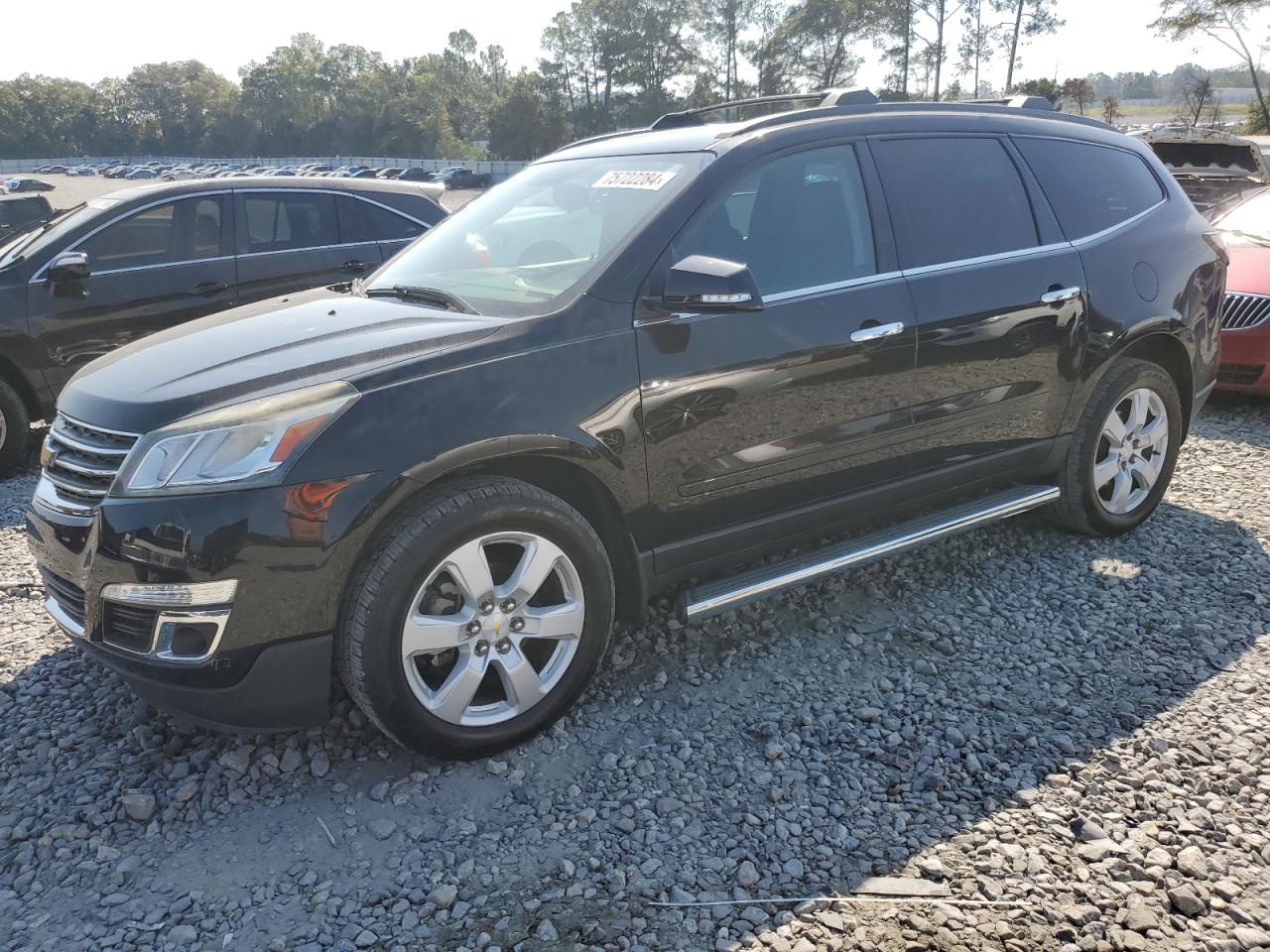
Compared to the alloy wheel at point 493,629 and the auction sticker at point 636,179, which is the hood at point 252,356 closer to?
the alloy wheel at point 493,629

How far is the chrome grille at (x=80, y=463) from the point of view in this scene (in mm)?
2676

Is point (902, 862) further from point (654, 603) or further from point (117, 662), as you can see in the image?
point (117, 662)

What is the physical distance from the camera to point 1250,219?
25.2ft

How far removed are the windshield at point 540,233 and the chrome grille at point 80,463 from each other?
1158mm

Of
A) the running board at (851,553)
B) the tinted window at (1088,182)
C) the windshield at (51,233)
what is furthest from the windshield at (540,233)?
the windshield at (51,233)

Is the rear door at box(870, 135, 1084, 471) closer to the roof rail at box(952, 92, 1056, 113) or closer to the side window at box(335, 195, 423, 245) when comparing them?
the roof rail at box(952, 92, 1056, 113)

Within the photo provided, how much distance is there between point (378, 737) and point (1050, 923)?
199cm

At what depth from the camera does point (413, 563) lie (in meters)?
2.62

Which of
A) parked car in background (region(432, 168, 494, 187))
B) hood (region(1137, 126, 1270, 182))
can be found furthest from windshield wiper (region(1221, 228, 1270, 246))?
parked car in background (region(432, 168, 494, 187))

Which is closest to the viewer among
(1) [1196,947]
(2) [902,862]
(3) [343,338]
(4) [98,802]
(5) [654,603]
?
(1) [1196,947]

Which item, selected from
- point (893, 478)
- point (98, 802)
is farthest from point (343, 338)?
point (893, 478)

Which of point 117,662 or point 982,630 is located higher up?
point 117,662

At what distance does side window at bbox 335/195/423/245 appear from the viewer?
270 inches

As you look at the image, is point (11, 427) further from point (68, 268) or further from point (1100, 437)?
point (1100, 437)
